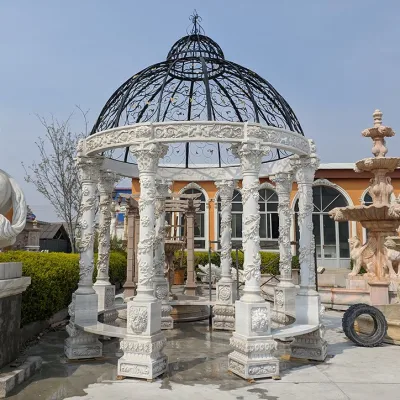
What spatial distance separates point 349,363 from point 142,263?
3928 mm

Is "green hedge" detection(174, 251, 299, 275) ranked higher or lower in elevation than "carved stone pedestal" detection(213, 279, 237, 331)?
higher

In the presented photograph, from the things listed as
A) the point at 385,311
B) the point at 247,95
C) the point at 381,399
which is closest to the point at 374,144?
the point at 385,311

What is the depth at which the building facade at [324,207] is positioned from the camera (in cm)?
2375

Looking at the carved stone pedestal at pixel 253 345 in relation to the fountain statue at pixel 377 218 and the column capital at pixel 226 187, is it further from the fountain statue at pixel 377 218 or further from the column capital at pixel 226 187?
the fountain statue at pixel 377 218

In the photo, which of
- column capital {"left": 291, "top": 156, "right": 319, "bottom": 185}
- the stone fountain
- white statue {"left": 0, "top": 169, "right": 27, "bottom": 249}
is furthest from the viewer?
the stone fountain

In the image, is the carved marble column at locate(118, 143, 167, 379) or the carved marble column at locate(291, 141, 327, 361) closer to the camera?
the carved marble column at locate(118, 143, 167, 379)

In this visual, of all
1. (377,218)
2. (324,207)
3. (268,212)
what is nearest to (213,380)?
(377,218)

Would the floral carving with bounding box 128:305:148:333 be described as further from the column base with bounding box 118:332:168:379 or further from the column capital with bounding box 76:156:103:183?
the column capital with bounding box 76:156:103:183

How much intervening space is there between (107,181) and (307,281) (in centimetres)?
498

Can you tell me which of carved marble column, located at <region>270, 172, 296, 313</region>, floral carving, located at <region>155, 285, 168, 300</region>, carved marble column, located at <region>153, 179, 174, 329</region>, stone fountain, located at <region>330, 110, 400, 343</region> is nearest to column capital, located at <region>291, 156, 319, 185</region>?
carved marble column, located at <region>270, 172, 296, 313</region>

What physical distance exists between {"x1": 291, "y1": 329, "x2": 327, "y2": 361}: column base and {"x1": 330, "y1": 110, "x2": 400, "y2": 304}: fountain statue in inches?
276

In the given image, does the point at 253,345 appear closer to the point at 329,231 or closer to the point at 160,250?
the point at 160,250

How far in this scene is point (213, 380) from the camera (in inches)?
225

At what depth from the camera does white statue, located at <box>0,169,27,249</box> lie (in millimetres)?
5385
